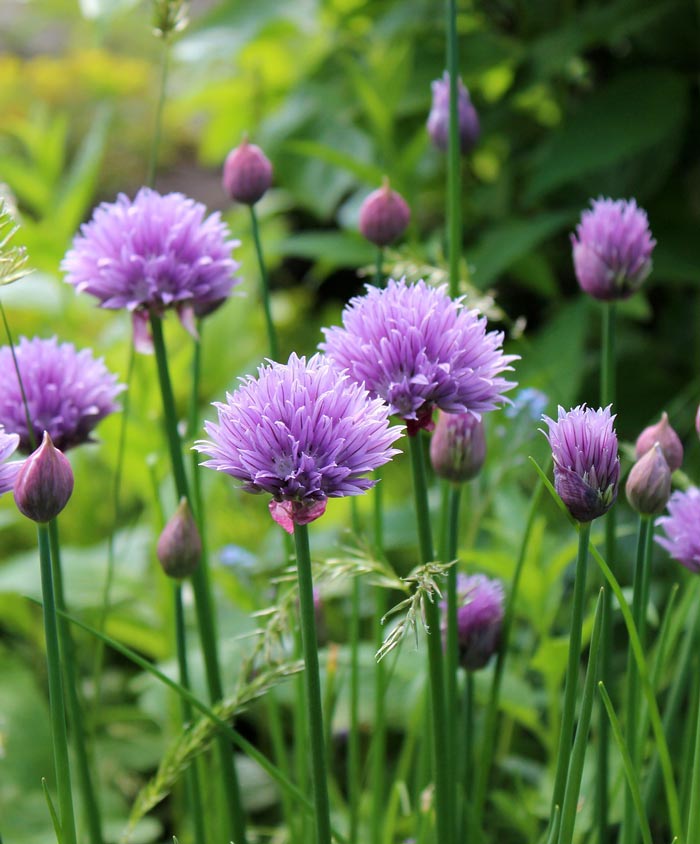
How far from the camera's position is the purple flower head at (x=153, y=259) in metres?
0.59

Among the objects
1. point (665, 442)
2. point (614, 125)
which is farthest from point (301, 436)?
point (614, 125)

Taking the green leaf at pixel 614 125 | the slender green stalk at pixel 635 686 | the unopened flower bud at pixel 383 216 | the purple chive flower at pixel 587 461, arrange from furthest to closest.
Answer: the green leaf at pixel 614 125 < the unopened flower bud at pixel 383 216 < the slender green stalk at pixel 635 686 < the purple chive flower at pixel 587 461

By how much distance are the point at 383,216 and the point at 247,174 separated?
0.08 metres

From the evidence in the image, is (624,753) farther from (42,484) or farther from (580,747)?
(42,484)

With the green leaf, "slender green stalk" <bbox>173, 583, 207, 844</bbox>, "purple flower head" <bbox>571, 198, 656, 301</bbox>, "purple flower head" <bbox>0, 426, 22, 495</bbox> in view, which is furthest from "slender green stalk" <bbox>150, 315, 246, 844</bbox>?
the green leaf

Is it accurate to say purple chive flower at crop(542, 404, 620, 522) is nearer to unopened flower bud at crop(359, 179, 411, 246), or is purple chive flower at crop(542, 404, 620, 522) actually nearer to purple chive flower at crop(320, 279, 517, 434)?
purple chive flower at crop(320, 279, 517, 434)

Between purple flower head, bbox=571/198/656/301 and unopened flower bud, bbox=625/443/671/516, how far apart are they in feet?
Result: 0.54

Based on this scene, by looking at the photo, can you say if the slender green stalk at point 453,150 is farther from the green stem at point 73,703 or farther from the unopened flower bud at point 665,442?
the green stem at point 73,703

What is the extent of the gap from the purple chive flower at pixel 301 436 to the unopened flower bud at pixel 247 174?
0.84 feet

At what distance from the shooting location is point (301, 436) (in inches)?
15.7

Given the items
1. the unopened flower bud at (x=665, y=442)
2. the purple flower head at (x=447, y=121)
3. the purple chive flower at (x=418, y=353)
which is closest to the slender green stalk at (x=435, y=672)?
the purple chive flower at (x=418, y=353)

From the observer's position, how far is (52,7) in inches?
85.3

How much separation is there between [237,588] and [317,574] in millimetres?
546

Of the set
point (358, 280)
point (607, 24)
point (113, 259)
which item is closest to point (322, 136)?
point (607, 24)
